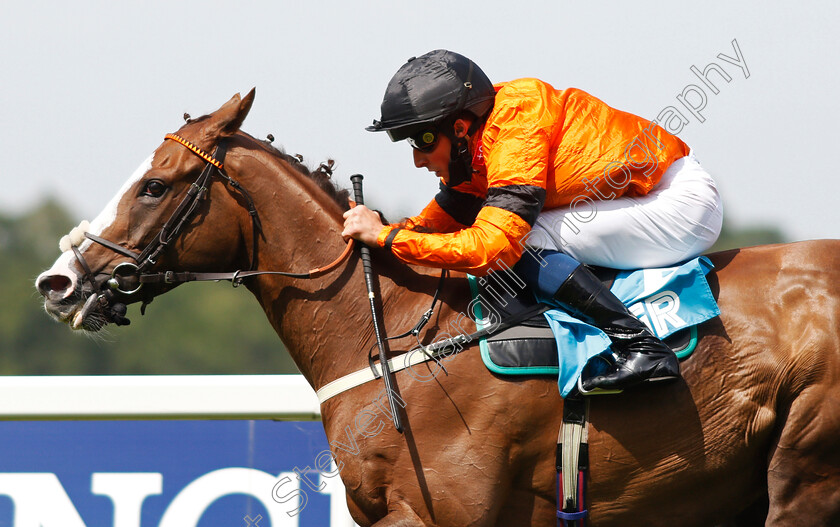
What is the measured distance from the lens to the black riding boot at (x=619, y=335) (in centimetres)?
331

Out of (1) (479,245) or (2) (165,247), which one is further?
(2) (165,247)

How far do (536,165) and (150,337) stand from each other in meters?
55.9

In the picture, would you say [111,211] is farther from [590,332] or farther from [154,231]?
[590,332]

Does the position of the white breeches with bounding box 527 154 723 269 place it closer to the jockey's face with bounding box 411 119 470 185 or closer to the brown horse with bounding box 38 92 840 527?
the brown horse with bounding box 38 92 840 527

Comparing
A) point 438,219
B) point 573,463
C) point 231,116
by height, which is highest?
point 231,116

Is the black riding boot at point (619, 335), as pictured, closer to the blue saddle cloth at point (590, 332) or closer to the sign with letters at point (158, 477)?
the blue saddle cloth at point (590, 332)

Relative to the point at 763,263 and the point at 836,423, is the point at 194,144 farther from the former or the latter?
the point at 836,423

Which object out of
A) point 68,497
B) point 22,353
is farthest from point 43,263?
point 68,497

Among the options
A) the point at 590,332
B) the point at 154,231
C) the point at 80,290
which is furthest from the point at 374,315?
the point at 80,290

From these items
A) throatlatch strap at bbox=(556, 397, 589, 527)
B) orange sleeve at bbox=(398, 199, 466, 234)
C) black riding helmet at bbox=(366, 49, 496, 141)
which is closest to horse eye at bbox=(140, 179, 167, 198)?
black riding helmet at bbox=(366, 49, 496, 141)

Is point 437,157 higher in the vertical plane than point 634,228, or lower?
higher

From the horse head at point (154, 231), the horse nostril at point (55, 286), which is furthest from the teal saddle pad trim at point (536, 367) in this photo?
the horse nostril at point (55, 286)

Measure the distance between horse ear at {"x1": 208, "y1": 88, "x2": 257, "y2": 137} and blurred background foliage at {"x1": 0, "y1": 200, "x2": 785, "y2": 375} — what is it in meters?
49.8

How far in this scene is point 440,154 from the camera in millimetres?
3695
